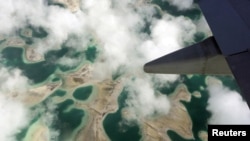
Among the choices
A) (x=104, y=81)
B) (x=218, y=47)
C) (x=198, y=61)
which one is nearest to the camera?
(x=218, y=47)

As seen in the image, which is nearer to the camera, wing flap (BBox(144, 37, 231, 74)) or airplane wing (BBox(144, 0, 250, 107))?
airplane wing (BBox(144, 0, 250, 107))

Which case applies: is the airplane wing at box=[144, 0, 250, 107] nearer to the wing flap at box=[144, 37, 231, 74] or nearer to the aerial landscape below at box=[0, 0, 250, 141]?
the wing flap at box=[144, 37, 231, 74]

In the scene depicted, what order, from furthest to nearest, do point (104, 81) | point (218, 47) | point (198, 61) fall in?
1. point (104, 81)
2. point (198, 61)
3. point (218, 47)

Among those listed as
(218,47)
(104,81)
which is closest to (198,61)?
(218,47)

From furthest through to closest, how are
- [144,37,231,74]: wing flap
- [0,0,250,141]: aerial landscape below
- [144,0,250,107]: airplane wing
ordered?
[0,0,250,141]: aerial landscape below
[144,37,231,74]: wing flap
[144,0,250,107]: airplane wing

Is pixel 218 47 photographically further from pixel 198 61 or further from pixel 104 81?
pixel 104 81

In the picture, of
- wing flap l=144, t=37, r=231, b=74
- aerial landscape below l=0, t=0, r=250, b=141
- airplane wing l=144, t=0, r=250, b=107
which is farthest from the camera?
aerial landscape below l=0, t=0, r=250, b=141

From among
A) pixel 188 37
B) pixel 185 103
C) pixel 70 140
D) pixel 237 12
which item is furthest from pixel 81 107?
pixel 237 12

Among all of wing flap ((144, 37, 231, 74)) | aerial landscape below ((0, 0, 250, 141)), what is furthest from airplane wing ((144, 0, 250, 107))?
aerial landscape below ((0, 0, 250, 141))
